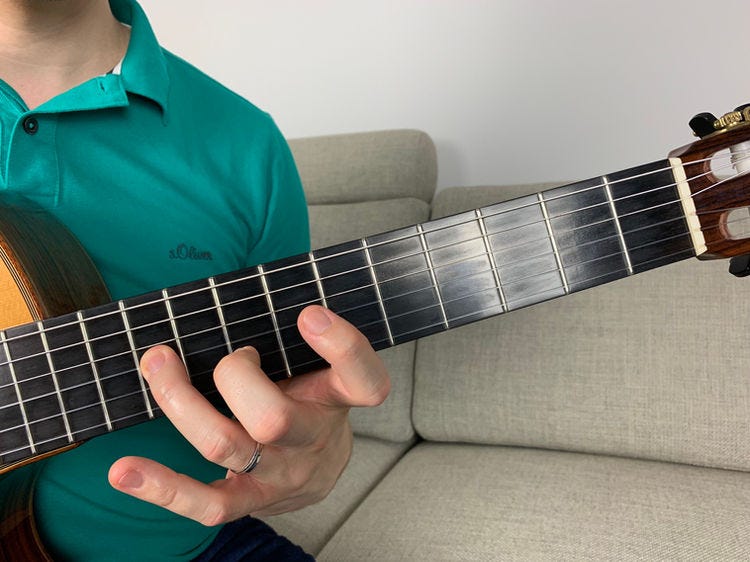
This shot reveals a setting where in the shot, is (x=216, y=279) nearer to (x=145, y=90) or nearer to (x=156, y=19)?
(x=145, y=90)

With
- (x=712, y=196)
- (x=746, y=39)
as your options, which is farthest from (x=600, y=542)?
(x=746, y=39)

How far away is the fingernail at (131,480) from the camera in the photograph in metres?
0.59

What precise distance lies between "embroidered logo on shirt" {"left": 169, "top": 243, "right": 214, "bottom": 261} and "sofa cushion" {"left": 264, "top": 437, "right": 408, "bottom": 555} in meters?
0.60

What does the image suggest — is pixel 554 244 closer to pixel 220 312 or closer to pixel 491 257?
pixel 491 257

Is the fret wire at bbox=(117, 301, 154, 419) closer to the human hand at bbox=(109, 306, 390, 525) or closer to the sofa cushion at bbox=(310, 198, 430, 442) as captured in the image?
the human hand at bbox=(109, 306, 390, 525)

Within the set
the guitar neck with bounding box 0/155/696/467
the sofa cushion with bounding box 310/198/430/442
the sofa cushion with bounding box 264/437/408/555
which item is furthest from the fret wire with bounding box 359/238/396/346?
the sofa cushion with bounding box 310/198/430/442

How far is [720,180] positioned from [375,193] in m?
1.01

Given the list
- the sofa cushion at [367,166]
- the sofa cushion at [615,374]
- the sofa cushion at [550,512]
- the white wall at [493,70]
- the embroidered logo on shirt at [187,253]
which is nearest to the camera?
the embroidered logo on shirt at [187,253]

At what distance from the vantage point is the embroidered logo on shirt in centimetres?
83

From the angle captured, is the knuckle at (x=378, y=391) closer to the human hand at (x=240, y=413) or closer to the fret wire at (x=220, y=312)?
the human hand at (x=240, y=413)

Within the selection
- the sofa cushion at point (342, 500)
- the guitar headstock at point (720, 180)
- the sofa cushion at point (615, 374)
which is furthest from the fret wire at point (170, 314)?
the sofa cushion at point (615, 374)

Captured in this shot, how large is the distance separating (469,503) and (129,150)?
0.79m

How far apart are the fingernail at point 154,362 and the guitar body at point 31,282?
113mm

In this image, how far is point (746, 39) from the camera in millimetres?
1317
